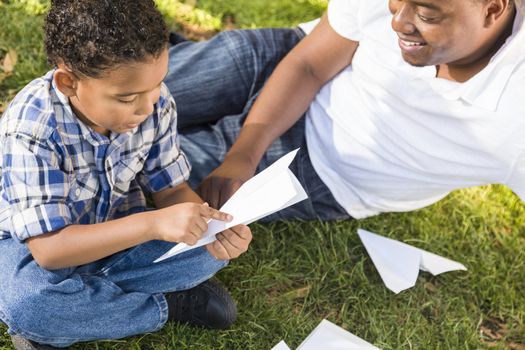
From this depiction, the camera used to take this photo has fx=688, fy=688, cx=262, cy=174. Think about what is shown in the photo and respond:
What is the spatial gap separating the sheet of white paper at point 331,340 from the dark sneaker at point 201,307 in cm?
25

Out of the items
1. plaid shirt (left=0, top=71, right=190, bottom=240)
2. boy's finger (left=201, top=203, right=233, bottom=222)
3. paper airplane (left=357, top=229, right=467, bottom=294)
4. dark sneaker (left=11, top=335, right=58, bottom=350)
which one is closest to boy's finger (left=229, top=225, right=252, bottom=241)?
boy's finger (left=201, top=203, right=233, bottom=222)

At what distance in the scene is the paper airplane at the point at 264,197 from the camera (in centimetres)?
152

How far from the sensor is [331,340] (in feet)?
6.92

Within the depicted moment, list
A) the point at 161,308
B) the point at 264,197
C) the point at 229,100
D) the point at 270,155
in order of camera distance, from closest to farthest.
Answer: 1. the point at 264,197
2. the point at 161,308
3. the point at 270,155
4. the point at 229,100

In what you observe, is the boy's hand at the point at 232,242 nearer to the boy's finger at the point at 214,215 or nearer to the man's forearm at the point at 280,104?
the boy's finger at the point at 214,215

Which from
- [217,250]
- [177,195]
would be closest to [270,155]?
[177,195]

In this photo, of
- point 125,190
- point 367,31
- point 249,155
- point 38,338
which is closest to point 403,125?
point 367,31

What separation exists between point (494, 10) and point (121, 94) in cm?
92

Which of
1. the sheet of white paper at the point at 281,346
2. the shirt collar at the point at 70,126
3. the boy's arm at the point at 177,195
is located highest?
the shirt collar at the point at 70,126

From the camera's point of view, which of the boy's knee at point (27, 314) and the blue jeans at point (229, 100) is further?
the blue jeans at point (229, 100)

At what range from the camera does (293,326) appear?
7.04 ft

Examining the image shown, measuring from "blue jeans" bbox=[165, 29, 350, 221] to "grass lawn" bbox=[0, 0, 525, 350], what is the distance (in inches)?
5.3

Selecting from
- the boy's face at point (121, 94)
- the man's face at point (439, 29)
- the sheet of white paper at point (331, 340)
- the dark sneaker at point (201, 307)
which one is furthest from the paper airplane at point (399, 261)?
the boy's face at point (121, 94)

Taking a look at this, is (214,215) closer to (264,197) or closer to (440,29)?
(264,197)
